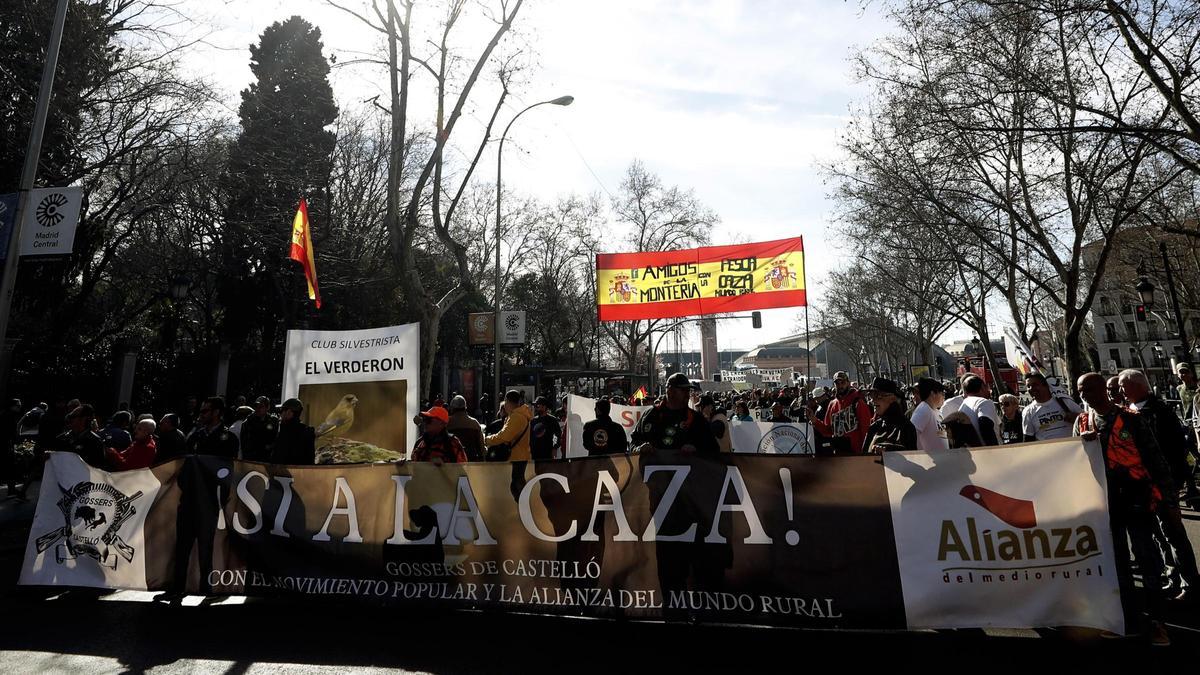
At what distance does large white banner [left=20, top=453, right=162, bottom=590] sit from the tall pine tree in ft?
58.8

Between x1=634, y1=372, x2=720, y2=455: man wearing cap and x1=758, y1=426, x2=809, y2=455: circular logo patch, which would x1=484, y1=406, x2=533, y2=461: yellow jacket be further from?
x1=758, y1=426, x2=809, y2=455: circular logo patch

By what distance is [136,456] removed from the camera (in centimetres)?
641

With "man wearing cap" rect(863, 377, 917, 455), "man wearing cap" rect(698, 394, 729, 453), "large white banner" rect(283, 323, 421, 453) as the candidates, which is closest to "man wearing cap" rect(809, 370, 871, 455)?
"man wearing cap" rect(698, 394, 729, 453)

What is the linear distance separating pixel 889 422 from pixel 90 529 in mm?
6733

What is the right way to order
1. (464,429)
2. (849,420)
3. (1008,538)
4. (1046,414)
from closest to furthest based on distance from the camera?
(1008,538) < (1046,414) < (464,429) < (849,420)

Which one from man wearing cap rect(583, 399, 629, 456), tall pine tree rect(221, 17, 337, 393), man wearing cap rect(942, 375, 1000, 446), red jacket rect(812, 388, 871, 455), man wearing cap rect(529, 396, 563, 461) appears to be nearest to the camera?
man wearing cap rect(942, 375, 1000, 446)

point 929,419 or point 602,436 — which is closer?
point 929,419

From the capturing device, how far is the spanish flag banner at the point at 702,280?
10336 millimetres

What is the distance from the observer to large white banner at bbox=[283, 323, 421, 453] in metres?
7.95

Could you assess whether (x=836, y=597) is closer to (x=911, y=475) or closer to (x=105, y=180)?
(x=911, y=475)

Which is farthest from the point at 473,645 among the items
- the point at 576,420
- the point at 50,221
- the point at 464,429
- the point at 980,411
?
the point at 50,221

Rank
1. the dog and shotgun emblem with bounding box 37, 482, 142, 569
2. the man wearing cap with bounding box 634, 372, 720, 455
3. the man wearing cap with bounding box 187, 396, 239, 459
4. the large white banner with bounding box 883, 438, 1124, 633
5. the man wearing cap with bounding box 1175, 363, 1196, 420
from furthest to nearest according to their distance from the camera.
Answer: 1. the man wearing cap with bounding box 1175, 363, 1196, 420
2. the man wearing cap with bounding box 187, 396, 239, 459
3. the dog and shotgun emblem with bounding box 37, 482, 142, 569
4. the man wearing cap with bounding box 634, 372, 720, 455
5. the large white banner with bounding box 883, 438, 1124, 633

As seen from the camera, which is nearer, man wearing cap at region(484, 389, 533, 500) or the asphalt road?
the asphalt road

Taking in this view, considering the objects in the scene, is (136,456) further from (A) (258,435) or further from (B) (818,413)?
(B) (818,413)
